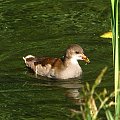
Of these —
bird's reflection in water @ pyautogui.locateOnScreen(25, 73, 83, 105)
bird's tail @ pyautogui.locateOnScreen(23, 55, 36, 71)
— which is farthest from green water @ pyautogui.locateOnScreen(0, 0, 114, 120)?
bird's tail @ pyautogui.locateOnScreen(23, 55, 36, 71)

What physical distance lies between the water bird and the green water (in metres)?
0.20

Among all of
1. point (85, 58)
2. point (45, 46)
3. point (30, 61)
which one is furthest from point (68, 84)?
point (45, 46)

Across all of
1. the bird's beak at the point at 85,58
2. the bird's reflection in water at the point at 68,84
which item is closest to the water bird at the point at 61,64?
the bird's beak at the point at 85,58

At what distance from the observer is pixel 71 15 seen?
41.6 ft

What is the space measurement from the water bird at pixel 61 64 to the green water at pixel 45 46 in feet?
0.67

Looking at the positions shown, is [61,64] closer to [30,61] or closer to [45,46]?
[30,61]

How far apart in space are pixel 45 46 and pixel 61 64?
0.84 metres

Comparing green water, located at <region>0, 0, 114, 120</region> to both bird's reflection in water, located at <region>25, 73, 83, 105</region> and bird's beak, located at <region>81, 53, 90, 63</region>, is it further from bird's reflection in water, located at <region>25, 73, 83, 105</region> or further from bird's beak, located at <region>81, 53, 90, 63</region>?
bird's beak, located at <region>81, 53, 90, 63</region>

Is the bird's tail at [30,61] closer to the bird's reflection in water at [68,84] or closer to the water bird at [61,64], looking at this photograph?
the water bird at [61,64]

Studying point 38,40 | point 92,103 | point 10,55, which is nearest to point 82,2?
point 38,40

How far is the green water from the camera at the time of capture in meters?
8.16

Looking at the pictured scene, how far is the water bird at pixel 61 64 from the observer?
988cm

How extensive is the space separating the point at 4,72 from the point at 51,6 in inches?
155

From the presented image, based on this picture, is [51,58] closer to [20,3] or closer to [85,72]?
[85,72]
